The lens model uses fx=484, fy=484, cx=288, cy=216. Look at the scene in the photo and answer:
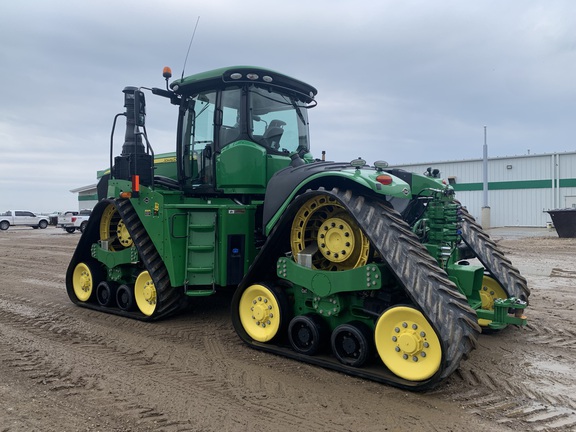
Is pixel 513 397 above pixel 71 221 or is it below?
below

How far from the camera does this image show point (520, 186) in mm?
29531

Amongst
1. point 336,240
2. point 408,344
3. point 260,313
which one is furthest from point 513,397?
point 260,313

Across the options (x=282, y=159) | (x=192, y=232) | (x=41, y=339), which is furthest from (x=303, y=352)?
(x=41, y=339)

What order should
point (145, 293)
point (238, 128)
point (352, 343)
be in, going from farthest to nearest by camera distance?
point (145, 293), point (238, 128), point (352, 343)

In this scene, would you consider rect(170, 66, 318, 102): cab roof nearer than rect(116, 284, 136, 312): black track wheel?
Yes

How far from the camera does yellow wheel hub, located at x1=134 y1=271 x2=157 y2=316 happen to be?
6.40 meters

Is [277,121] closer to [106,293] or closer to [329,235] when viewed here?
[329,235]

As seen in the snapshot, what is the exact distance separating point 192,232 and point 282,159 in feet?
4.89

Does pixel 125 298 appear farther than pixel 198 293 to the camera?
Yes

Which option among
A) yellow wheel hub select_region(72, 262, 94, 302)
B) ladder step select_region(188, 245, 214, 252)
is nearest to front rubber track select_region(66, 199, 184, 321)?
yellow wheel hub select_region(72, 262, 94, 302)

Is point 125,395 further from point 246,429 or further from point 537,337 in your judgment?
point 537,337

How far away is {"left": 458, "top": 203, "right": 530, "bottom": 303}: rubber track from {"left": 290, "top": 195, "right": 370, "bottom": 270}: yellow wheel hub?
2010mm

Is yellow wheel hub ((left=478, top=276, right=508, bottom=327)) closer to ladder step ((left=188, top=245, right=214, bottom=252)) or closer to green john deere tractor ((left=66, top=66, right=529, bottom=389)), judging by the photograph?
green john deere tractor ((left=66, top=66, right=529, bottom=389))

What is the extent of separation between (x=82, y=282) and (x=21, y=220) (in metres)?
35.9
